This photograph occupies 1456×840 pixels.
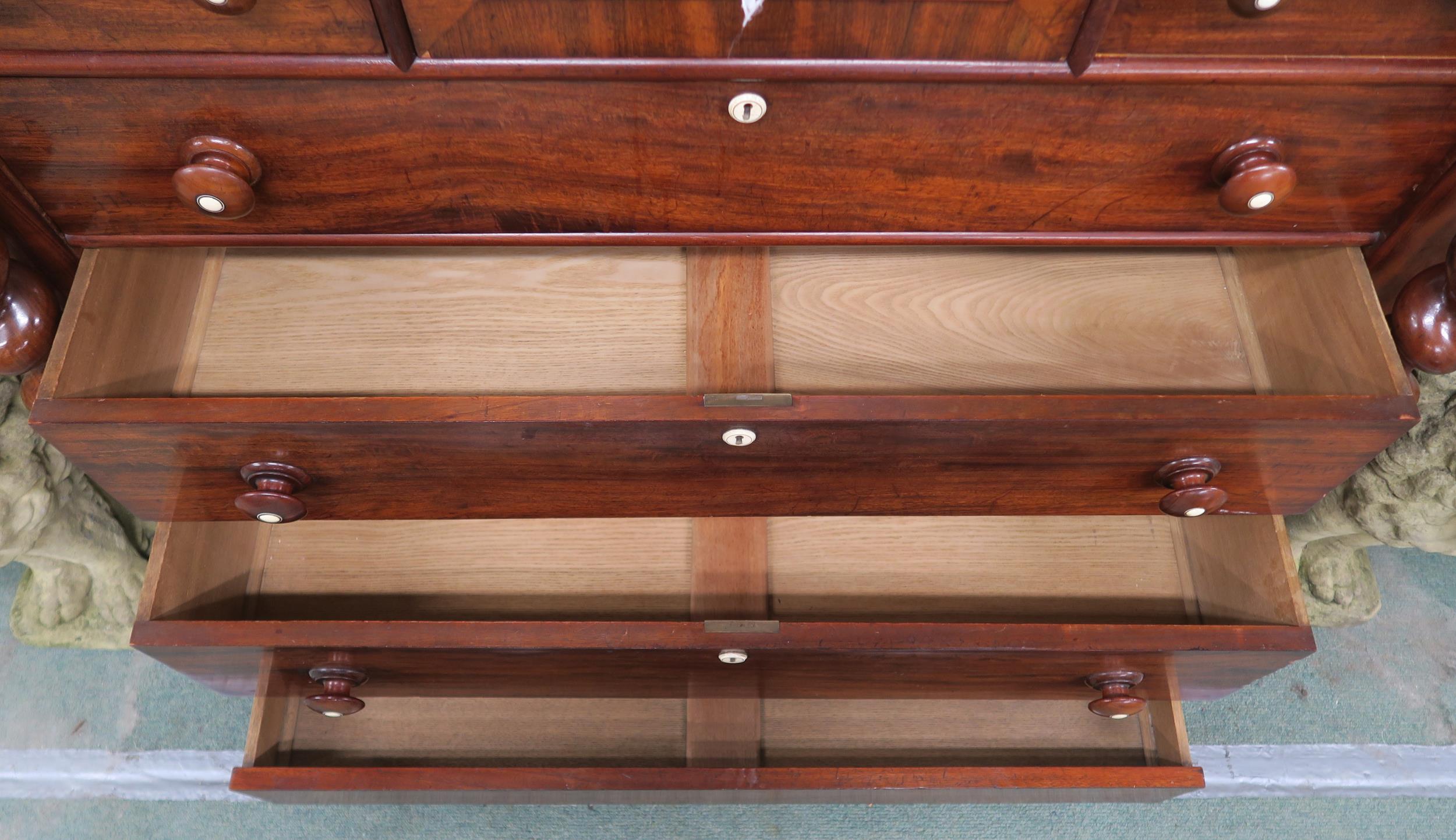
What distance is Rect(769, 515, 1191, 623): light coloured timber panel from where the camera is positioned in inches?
35.6

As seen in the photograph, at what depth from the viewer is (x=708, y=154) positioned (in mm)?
695

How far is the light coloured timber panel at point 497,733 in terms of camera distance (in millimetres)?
911

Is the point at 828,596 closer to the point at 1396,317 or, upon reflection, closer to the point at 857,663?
the point at 857,663

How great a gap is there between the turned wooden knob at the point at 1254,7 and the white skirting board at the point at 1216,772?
790 mm

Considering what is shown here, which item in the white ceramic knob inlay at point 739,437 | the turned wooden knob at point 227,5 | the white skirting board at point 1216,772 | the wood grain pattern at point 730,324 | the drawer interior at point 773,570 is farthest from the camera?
the white skirting board at point 1216,772

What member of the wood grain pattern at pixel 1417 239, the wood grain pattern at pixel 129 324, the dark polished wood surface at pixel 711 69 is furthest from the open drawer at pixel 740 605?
the dark polished wood surface at pixel 711 69

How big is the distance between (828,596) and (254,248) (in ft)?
1.89

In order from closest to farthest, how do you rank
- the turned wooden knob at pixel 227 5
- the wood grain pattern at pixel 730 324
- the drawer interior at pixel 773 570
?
the turned wooden knob at pixel 227 5
the wood grain pattern at pixel 730 324
the drawer interior at pixel 773 570

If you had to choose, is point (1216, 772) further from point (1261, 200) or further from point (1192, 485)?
point (1261, 200)

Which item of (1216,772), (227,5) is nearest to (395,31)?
(227,5)

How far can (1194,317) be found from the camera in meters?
0.87

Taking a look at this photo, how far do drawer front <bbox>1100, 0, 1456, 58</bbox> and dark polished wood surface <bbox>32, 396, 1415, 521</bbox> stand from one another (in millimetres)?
219

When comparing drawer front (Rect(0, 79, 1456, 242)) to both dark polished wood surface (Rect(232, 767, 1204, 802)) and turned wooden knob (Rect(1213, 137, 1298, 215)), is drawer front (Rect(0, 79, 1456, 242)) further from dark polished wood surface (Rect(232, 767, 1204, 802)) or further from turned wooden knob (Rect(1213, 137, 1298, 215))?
dark polished wood surface (Rect(232, 767, 1204, 802))

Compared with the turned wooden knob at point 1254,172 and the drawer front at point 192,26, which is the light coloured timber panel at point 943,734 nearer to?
the turned wooden knob at point 1254,172
